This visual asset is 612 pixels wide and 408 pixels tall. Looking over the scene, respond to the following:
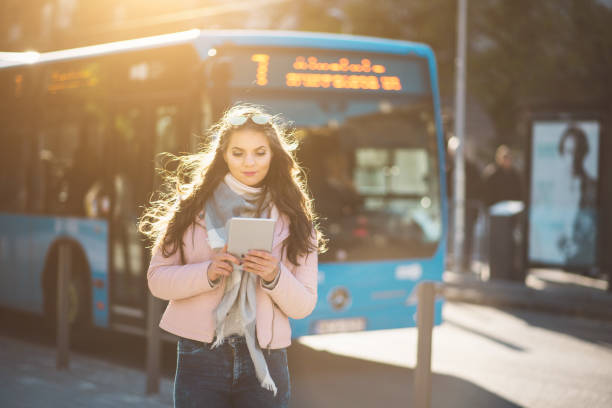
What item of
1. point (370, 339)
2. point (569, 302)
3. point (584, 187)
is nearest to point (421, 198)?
point (370, 339)

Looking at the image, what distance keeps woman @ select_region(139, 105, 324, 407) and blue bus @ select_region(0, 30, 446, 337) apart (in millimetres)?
4383

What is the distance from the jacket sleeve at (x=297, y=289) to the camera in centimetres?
326

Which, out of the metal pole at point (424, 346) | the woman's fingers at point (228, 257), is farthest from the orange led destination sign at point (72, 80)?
the woman's fingers at point (228, 257)

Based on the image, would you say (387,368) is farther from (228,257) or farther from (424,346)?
(228,257)

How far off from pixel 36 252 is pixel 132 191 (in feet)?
5.65

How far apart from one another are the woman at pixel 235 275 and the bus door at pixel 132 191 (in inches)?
199

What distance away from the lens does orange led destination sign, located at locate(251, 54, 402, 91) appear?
802cm

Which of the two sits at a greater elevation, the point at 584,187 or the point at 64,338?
the point at 584,187

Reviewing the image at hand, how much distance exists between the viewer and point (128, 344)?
9.60 meters

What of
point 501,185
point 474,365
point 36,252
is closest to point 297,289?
point 474,365

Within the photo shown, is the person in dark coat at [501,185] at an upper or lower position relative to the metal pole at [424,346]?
upper

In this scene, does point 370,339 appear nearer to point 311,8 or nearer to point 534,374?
point 534,374

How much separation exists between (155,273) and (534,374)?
5308 mm

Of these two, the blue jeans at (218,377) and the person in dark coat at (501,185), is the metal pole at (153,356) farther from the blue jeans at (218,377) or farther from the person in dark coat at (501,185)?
the person in dark coat at (501,185)
